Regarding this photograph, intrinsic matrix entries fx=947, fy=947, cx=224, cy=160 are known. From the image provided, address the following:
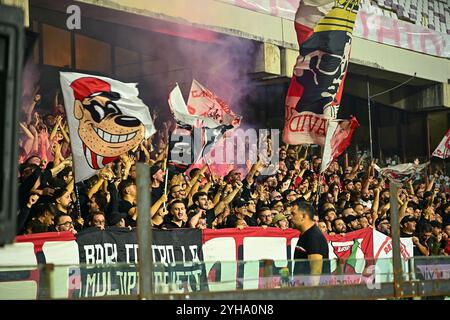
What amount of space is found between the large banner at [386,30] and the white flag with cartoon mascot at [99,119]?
23.6ft

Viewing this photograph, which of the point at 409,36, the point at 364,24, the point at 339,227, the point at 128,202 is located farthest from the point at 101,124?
the point at 409,36

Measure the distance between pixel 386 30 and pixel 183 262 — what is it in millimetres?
16973

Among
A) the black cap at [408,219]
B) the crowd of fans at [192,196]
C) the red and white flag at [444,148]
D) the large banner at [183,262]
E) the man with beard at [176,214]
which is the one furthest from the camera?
the red and white flag at [444,148]

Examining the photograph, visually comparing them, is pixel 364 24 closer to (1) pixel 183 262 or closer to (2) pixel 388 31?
(2) pixel 388 31


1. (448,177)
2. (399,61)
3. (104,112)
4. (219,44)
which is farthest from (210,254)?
(448,177)

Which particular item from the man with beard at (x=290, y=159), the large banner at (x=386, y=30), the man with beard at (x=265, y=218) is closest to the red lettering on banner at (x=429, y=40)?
the large banner at (x=386, y=30)

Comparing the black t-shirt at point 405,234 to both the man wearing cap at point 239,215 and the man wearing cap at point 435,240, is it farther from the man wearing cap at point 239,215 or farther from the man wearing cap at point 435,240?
the man wearing cap at point 239,215

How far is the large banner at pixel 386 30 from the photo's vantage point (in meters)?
19.3

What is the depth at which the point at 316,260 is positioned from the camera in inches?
318

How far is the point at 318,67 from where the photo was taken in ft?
48.2

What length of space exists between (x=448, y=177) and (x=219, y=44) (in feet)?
32.3

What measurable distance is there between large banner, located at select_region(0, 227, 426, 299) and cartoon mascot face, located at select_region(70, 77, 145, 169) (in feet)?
5.01

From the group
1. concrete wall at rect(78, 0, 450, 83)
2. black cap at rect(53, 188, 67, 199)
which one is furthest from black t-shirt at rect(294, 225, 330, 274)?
concrete wall at rect(78, 0, 450, 83)

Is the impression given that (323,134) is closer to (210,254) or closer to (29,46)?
(210,254)
